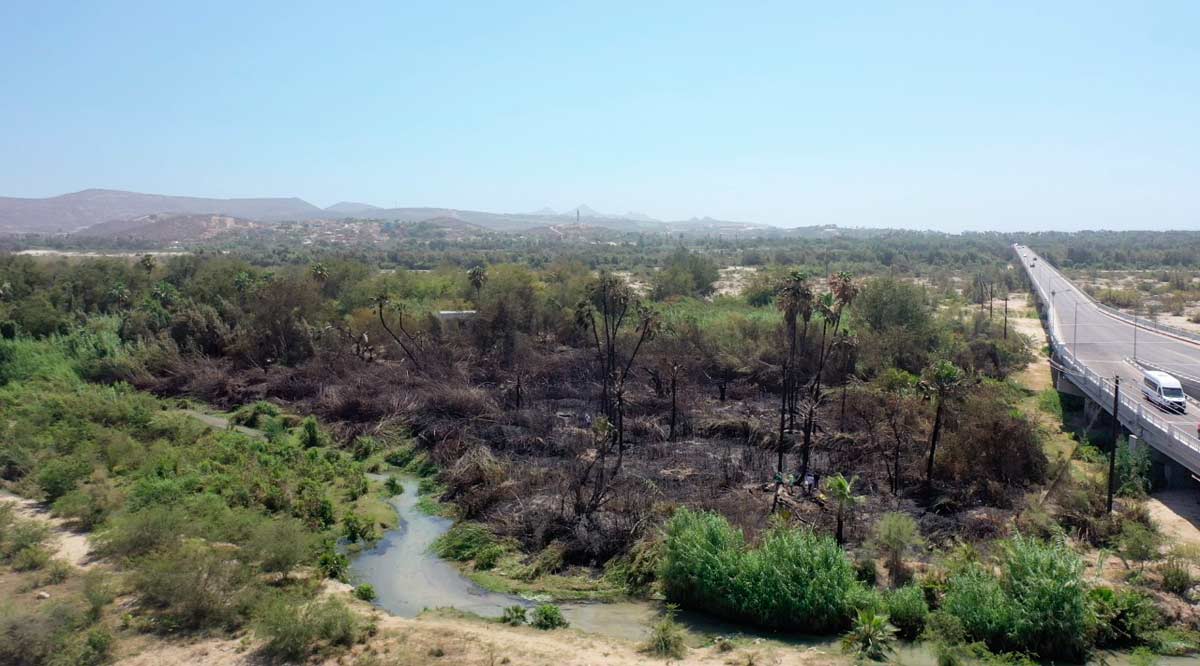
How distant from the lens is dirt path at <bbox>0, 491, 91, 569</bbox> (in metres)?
27.2

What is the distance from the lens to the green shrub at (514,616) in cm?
2417

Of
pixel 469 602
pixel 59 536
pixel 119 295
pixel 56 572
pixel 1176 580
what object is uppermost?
pixel 119 295

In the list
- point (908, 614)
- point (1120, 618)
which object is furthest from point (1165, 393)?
point (908, 614)

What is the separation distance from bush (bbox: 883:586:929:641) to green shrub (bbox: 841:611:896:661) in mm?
732

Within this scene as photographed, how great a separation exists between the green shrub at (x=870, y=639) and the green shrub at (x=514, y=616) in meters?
9.47

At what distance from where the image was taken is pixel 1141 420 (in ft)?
115

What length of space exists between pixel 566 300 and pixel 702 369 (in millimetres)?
21374

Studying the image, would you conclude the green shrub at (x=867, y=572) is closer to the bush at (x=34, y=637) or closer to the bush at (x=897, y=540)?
the bush at (x=897, y=540)

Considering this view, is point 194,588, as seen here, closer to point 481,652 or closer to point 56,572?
point 56,572

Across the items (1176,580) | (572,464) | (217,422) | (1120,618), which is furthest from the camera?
(217,422)

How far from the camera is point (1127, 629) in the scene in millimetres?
22594

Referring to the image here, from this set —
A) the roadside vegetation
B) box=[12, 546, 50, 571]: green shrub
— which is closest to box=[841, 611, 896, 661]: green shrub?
the roadside vegetation

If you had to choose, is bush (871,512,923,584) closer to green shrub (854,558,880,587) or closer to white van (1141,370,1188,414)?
green shrub (854,558,880,587)

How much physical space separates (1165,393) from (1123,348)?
18.7m
